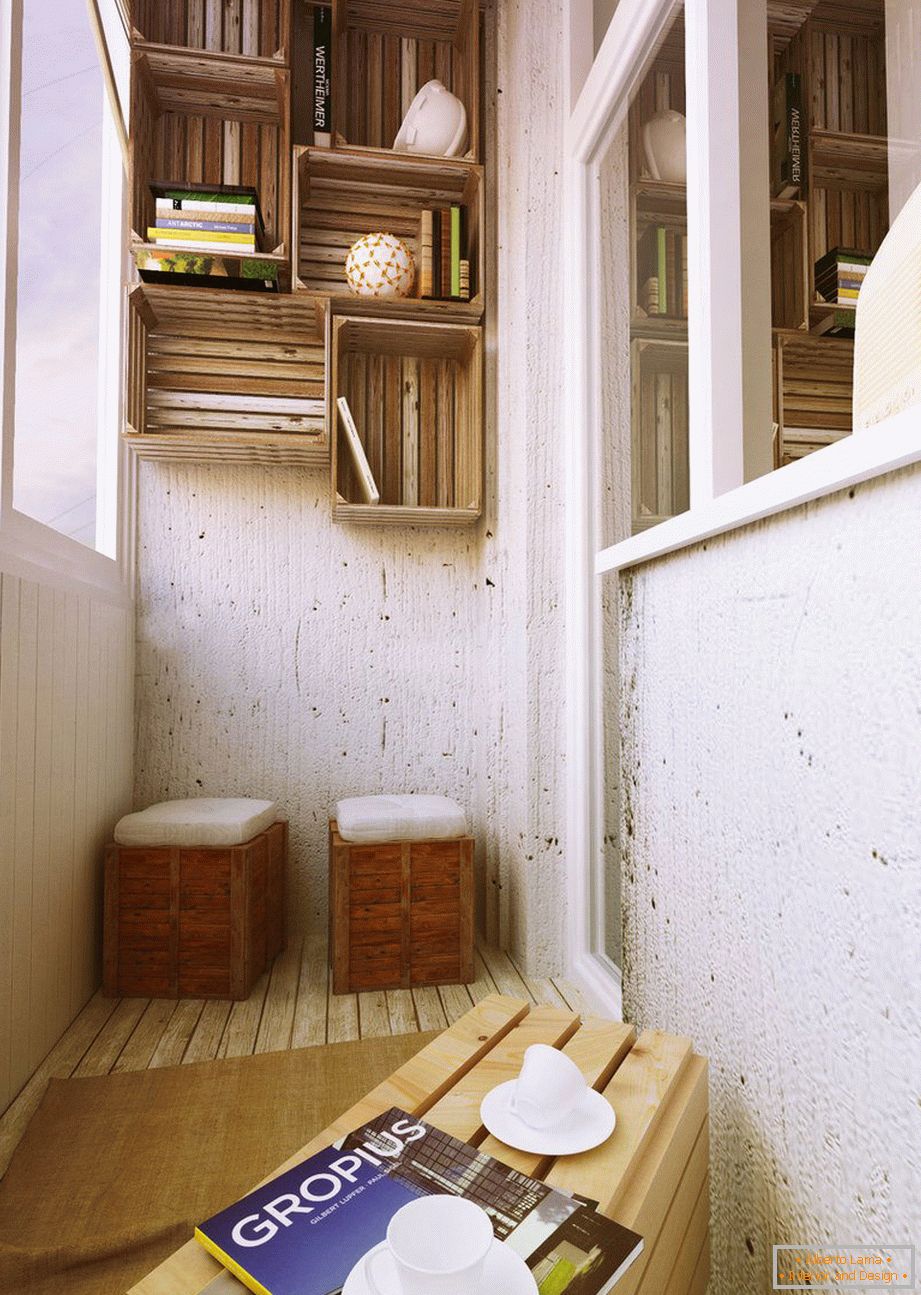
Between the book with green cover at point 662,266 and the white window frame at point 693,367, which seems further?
the book with green cover at point 662,266

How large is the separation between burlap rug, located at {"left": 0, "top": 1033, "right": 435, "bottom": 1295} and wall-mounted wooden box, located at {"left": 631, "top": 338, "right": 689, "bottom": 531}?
125 cm

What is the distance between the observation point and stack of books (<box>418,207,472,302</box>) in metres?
2.35

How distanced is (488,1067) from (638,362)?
1.31 metres

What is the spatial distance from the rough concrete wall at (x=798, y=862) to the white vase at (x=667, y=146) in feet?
2.33

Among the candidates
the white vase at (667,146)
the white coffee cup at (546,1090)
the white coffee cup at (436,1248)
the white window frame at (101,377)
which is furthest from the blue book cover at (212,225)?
the white coffee cup at (436,1248)

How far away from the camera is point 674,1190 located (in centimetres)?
80

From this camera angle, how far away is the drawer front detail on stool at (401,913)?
6.56 feet

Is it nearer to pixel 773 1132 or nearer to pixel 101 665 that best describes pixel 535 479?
pixel 101 665

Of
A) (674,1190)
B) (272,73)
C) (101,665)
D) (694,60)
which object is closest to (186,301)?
(272,73)

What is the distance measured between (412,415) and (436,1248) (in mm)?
2303

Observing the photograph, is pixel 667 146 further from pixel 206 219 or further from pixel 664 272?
pixel 206 219

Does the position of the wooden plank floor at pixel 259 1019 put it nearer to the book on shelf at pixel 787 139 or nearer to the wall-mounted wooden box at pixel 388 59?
the book on shelf at pixel 787 139

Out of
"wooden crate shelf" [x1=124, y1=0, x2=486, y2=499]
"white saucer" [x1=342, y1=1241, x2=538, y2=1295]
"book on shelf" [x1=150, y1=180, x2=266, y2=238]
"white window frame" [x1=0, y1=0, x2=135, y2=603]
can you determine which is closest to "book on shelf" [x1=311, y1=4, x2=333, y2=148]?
"wooden crate shelf" [x1=124, y1=0, x2=486, y2=499]

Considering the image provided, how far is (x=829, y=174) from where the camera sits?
95cm
